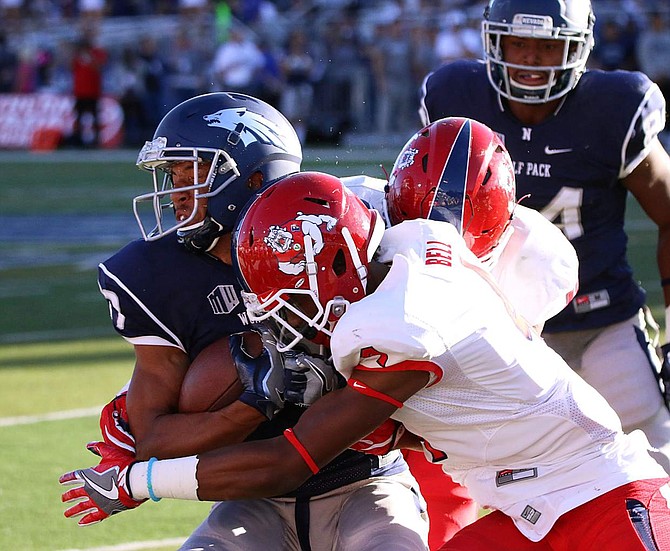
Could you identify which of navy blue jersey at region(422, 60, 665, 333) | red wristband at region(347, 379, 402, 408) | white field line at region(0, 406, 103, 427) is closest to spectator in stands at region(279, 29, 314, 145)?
white field line at region(0, 406, 103, 427)

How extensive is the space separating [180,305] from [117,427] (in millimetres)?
358

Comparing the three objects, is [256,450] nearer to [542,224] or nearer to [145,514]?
[542,224]

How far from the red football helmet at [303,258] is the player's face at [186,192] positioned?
0.40 meters

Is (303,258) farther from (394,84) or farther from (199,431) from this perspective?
(394,84)

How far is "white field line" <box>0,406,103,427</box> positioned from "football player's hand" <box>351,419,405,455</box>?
297 centimetres

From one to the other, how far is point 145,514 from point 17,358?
2.67m

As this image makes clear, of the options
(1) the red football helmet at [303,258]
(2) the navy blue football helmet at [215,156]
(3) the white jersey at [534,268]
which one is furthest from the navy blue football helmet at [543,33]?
(1) the red football helmet at [303,258]

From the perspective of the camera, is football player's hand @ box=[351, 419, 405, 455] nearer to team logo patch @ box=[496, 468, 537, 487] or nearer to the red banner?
team logo patch @ box=[496, 468, 537, 487]

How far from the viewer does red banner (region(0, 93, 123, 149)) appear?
19281mm

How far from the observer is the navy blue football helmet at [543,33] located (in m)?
4.21

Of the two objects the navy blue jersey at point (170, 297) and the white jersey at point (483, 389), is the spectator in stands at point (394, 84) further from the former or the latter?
the white jersey at point (483, 389)

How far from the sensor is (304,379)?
9.37 ft

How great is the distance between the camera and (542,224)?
3.48m

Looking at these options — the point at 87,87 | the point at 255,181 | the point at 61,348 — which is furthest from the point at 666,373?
the point at 87,87
